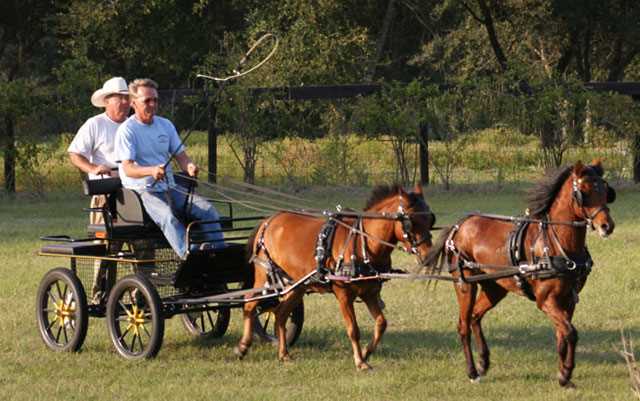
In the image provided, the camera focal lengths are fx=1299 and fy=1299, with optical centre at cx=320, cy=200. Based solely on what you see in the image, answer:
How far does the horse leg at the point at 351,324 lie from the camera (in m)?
9.06

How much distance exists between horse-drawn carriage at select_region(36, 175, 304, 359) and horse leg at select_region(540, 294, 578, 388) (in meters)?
2.18

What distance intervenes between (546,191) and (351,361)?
201 cm

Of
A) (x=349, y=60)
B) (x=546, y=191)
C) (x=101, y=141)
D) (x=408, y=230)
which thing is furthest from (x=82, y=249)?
(x=349, y=60)

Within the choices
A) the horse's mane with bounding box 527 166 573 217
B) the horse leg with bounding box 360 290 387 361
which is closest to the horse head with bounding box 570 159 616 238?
the horse's mane with bounding box 527 166 573 217

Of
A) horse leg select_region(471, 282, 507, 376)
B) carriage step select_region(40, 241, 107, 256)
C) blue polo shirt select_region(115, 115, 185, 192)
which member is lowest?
horse leg select_region(471, 282, 507, 376)

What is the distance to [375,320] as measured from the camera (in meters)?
9.20

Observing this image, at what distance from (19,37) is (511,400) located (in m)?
28.8

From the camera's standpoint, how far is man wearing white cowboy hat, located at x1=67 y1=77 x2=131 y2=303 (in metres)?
10.4

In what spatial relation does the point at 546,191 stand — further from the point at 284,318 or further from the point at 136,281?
the point at 136,281

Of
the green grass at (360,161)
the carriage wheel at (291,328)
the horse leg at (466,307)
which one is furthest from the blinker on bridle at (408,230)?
the green grass at (360,161)

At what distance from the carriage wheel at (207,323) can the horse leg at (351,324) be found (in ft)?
4.68

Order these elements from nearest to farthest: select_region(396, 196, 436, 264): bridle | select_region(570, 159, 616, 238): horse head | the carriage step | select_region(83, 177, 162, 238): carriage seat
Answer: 1. select_region(570, 159, 616, 238): horse head
2. select_region(396, 196, 436, 264): bridle
3. select_region(83, 177, 162, 238): carriage seat
4. the carriage step

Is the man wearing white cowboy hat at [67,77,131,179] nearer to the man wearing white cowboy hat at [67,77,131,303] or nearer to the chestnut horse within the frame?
the man wearing white cowboy hat at [67,77,131,303]

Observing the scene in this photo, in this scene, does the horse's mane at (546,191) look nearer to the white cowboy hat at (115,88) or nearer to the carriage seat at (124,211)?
the carriage seat at (124,211)
